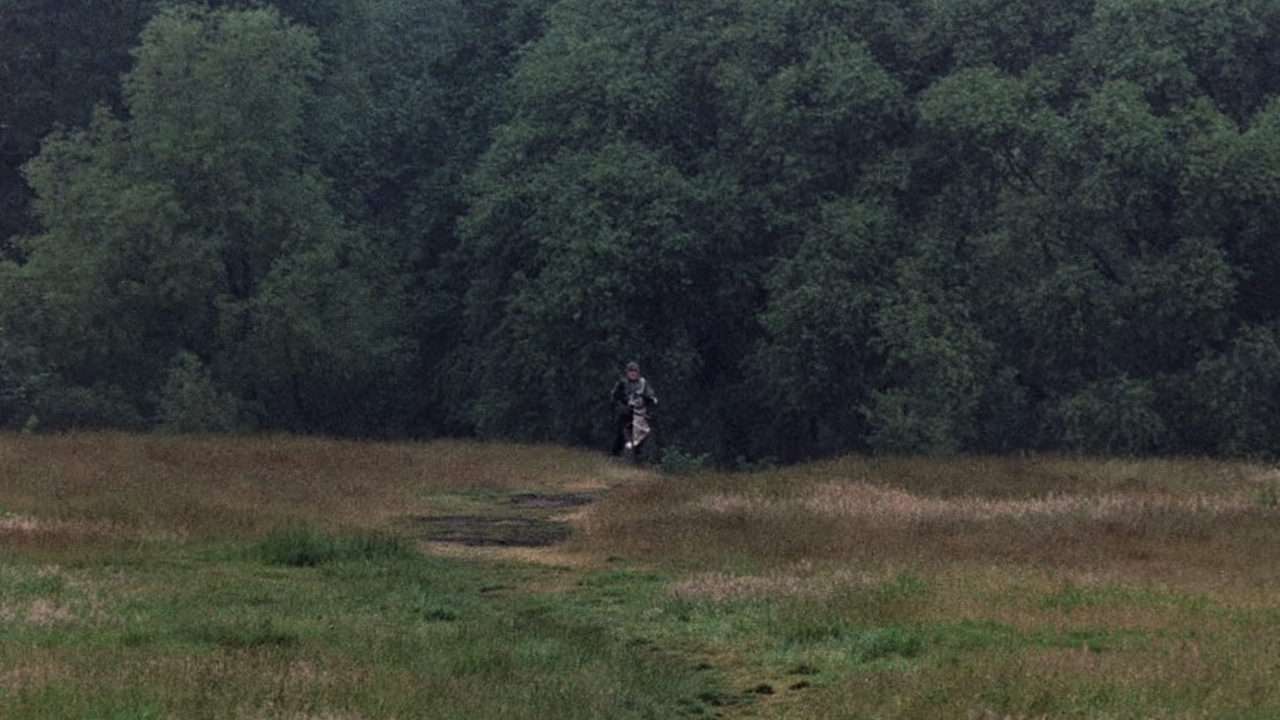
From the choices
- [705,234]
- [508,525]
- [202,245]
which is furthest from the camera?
[202,245]

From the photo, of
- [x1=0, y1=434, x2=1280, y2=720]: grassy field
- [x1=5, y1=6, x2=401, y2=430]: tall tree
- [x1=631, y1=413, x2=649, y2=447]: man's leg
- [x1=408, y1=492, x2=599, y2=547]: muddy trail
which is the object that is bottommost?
[x1=408, y1=492, x2=599, y2=547]: muddy trail

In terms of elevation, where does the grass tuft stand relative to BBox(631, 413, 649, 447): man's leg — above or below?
below

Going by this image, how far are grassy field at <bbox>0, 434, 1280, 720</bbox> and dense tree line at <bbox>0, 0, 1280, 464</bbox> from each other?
16.0 m

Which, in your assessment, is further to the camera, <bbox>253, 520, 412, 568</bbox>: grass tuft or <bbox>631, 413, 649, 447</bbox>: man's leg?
<bbox>631, 413, 649, 447</bbox>: man's leg

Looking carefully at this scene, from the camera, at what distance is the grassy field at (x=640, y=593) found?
988 centimetres

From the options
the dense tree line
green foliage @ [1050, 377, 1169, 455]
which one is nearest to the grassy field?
green foliage @ [1050, 377, 1169, 455]

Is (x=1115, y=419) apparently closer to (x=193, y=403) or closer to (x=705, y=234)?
(x=705, y=234)

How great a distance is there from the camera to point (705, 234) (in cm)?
4719

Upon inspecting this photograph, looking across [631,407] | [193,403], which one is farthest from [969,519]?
[193,403]

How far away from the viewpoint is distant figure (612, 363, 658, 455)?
31.9 m

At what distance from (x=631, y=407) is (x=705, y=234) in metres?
15.4

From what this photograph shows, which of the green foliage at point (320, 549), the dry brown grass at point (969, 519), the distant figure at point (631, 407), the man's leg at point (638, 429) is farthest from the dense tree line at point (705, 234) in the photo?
the green foliage at point (320, 549)

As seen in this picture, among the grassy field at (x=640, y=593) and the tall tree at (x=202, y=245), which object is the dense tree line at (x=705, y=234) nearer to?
the tall tree at (x=202, y=245)

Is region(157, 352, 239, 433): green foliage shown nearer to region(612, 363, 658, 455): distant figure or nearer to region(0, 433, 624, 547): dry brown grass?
region(0, 433, 624, 547): dry brown grass
